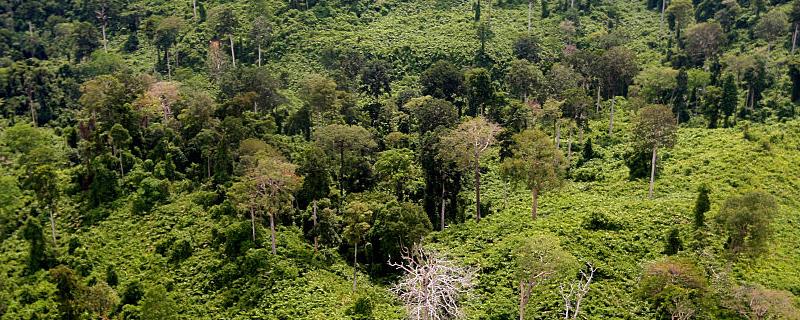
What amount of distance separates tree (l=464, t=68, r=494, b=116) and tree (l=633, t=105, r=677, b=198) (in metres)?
20.6

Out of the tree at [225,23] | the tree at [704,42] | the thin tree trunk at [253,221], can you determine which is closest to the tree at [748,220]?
the thin tree trunk at [253,221]

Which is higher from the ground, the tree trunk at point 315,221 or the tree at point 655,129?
the tree at point 655,129

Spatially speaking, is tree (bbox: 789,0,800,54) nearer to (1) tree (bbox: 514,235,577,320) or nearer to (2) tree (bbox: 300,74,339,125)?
(2) tree (bbox: 300,74,339,125)

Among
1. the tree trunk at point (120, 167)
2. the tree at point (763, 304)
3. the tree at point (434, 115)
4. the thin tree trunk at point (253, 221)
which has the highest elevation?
the tree at point (434, 115)

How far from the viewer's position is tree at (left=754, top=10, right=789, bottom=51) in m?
91.0

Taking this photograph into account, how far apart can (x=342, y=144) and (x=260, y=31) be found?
40707 mm

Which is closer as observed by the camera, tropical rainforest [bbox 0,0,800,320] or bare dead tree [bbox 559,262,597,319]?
bare dead tree [bbox 559,262,597,319]

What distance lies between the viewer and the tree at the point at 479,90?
78500 millimetres

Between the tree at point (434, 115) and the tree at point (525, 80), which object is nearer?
the tree at point (434, 115)

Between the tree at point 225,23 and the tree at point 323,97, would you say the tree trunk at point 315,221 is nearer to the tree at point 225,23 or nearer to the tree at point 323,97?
the tree at point 323,97

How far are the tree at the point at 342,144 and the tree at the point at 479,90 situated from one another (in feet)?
61.1

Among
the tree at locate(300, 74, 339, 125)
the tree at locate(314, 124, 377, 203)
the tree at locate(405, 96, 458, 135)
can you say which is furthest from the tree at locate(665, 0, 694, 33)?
the tree at locate(314, 124, 377, 203)

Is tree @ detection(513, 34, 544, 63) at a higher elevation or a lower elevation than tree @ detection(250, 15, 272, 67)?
lower

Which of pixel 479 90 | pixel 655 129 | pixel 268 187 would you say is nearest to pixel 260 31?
pixel 479 90
